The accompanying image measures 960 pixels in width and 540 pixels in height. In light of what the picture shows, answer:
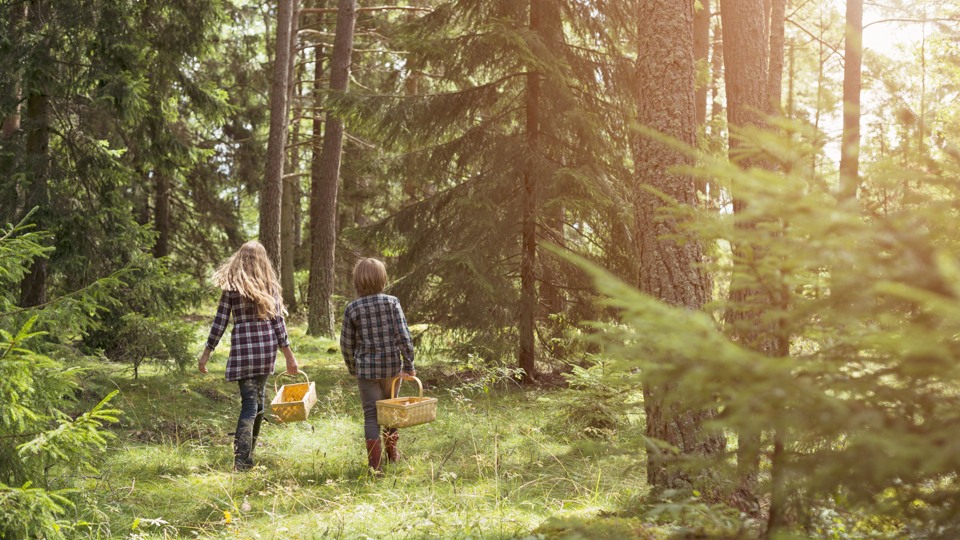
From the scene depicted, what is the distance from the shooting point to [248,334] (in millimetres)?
6043

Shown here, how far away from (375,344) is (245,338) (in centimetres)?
113

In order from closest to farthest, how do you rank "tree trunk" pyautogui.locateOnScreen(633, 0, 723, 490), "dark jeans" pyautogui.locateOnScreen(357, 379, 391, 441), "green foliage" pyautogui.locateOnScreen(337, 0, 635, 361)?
"tree trunk" pyautogui.locateOnScreen(633, 0, 723, 490), "dark jeans" pyautogui.locateOnScreen(357, 379, 391, 441), "green foliage" pyautogui.locateOnScreen(337, 0, 635, 361)

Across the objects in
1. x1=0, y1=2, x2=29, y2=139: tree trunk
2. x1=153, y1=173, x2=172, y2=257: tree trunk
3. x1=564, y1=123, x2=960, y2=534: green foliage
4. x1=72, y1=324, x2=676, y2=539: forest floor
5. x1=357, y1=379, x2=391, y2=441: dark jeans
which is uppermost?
x1=0, y1=2, x2=29, y2=139: tree trunk

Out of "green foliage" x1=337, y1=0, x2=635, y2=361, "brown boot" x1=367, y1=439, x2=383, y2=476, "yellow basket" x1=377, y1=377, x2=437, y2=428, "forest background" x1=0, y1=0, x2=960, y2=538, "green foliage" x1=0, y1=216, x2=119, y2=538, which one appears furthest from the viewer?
"green foliage" x1=337, y1=0, x2=635, y2=361

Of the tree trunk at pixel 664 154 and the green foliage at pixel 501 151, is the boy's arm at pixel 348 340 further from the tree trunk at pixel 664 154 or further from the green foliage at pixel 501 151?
the green foliage at pixel 501 151

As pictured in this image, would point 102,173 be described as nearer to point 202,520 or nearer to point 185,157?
point 185,157

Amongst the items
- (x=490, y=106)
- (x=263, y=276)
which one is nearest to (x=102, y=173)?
(x=263, y=276)

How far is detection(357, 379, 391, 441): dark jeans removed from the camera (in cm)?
584

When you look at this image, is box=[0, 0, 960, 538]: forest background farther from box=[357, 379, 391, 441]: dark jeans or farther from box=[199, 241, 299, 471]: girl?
box=[199, 241, 299, 471]: girl

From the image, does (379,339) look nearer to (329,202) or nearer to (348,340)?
(348,340)

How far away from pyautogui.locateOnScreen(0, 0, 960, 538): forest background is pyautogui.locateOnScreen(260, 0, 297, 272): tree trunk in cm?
8

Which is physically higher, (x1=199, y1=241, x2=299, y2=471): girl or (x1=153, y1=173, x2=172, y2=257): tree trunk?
(x1=153, y1=173, x2=172, y2=257): tree trunk

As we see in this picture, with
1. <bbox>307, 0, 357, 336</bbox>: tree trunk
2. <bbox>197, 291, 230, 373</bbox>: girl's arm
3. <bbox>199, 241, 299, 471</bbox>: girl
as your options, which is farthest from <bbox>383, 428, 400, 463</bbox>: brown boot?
<bbox>307, 0, 357, 336</bbox>: tree trunk

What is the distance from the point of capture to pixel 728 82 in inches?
308
